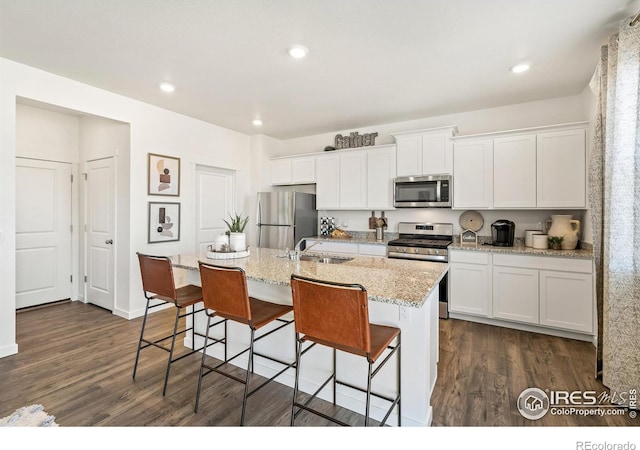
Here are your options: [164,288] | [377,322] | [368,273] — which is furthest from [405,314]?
[164,288]

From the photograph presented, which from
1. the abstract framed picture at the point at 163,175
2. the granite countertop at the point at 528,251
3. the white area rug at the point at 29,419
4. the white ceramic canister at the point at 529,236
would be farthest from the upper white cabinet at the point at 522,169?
the white area rug at the point at 29,419

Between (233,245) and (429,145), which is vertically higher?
(429,145)

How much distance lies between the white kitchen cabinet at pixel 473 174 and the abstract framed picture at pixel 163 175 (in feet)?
11.7

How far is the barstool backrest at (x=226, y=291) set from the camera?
1.87 m

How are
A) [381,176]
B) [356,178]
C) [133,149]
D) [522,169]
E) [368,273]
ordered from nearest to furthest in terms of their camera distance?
[368,273] → [522,169] → [133,149] → [381,176] → [356,178]

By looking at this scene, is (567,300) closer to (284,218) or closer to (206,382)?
(206,382)

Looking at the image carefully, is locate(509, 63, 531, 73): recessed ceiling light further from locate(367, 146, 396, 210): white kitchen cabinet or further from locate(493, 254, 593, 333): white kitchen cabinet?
locate(493, 254, 593, 333): white kitchen cabinet

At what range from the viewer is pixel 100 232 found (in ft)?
13.6

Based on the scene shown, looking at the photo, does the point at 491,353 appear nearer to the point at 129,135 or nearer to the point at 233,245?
the point at 233,245

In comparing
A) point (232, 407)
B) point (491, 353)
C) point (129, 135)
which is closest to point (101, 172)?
point (129, 135)

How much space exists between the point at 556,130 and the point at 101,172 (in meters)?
5.40

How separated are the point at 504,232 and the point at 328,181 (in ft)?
8.08

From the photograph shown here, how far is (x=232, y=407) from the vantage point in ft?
6.82
